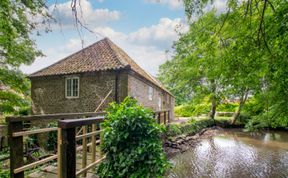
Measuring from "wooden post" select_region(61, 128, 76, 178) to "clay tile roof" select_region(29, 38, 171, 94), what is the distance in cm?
913

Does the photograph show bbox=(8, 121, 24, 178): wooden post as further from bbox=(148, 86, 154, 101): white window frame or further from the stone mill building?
bbox=(148, 86, 154, 101): white window frame

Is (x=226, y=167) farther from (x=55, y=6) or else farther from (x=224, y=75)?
(x=55, y=6)

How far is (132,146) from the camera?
348 centimetres

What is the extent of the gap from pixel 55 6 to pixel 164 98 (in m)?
20.8

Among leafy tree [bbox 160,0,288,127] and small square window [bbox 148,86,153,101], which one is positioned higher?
leafy tree [bbox 160,0,288,127]

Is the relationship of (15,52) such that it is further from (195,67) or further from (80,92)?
(195,67)

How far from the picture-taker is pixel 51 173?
4086 mm

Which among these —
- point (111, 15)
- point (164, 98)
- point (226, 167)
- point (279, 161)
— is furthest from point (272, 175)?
point (164, 98)

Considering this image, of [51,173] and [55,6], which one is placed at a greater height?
[55,6]

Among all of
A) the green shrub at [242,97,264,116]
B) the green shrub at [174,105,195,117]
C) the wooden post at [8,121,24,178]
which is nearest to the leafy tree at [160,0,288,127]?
the green shrub at [242,97,264,116]

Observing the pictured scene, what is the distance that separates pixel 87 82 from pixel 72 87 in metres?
1.29

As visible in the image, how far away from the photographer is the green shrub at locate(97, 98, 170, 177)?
132 inches

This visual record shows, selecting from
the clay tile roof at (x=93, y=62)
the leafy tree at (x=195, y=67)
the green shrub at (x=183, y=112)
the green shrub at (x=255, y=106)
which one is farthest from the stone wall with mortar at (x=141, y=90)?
the green shrub at (x=183, y=112)

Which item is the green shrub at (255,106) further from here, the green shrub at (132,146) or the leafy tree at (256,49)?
the green shrub at (132,146)
